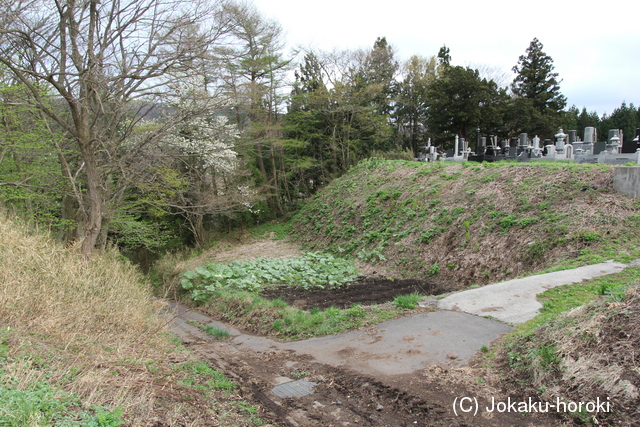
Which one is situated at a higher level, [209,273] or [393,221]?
[393,221]

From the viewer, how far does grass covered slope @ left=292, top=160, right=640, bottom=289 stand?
1001 cm

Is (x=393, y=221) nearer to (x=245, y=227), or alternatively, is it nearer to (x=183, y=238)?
(x=245, y=227)

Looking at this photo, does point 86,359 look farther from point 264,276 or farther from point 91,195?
point 264,276

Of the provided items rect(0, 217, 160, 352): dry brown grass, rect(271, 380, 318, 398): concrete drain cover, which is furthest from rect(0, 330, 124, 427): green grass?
rect(271, 380, 318, 398): concrete drain cover

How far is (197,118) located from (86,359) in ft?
29.1

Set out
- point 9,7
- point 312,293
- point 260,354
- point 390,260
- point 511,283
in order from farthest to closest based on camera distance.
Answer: point 390,260 → point 312,293 → point 9,7 → point 511,283 → point 260,354

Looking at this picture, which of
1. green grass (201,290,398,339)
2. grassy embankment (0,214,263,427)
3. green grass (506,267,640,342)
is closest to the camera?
grassy embankment (0,214,263,427)

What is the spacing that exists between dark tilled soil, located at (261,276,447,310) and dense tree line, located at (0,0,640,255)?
4.63 metres

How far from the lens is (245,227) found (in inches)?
1112

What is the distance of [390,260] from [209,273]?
617 centimetres

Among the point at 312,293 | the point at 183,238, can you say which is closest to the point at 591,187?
the point at 312,293

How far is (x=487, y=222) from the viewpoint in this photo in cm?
1284

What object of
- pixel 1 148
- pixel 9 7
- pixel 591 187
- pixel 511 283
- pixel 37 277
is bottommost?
pixel 511 283

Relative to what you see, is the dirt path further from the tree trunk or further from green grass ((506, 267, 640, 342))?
the tree trunk
